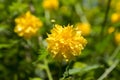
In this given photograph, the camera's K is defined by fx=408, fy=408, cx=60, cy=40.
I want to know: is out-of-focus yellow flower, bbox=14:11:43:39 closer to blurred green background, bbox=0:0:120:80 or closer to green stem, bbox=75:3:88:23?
blurred green background, bbox=0:0:120:80

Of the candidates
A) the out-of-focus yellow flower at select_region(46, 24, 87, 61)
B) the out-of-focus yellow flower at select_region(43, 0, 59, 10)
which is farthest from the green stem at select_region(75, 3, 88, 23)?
the out-of-focus yellow flower at select_region(46, 24, 87, 61)

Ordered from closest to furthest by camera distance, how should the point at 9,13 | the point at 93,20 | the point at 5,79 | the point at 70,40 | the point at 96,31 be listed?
the point at 70,40
the point at 5,79
the point at 9,13
the point at 96,31
the point at 93,20

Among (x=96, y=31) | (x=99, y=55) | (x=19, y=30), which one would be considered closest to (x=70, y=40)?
(x=19, y=30)

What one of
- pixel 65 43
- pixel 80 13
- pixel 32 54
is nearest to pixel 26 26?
pixel 32 54

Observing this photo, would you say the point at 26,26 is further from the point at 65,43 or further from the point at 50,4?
the point at 50,4

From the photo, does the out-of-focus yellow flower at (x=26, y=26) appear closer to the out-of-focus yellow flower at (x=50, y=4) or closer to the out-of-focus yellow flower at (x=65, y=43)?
A: the out-of-focus yellow flower at (x=65, y=43)

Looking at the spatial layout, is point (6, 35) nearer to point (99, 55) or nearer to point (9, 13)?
point (9, 13)

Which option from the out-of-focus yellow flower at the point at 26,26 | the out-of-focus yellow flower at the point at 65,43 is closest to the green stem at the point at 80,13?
the out-of-focus yellow flower at the point at 26,26
